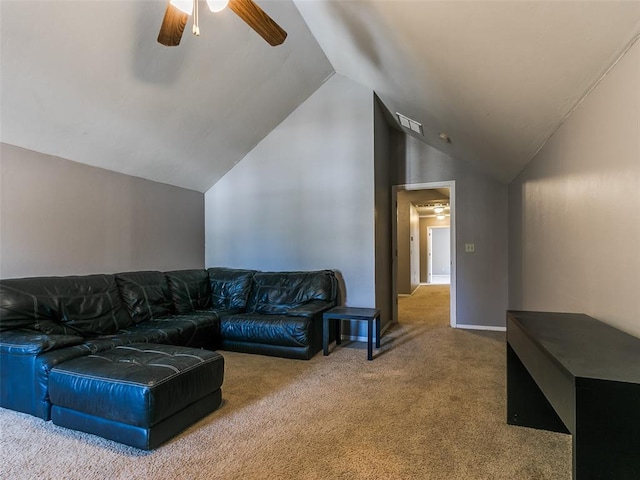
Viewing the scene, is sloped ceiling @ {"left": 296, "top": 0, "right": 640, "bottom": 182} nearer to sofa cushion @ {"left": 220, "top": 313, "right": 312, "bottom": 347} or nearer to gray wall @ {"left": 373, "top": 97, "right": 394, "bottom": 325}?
gray wall @ {"left": 373, "top": 97, "right": 394, "bottom": 325}

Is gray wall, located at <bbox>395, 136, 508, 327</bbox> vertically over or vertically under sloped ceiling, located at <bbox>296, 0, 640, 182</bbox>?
under

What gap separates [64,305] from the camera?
2.89 m

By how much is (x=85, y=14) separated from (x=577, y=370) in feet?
11.3

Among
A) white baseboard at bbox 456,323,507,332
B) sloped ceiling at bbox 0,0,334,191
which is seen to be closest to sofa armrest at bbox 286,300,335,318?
white baseboard at bbox 456,323,507,332

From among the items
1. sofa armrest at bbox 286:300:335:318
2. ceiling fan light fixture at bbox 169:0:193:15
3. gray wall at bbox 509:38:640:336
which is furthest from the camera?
sofa armrest at bbox 286:300:335:318

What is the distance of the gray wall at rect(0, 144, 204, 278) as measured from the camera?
9.55 feet

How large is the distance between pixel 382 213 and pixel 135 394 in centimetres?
368

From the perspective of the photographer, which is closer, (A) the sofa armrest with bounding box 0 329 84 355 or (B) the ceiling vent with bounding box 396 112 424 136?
(A) the sofa armrest with bounding box 0 329 84 355

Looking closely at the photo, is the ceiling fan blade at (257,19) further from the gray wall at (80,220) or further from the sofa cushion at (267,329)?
the sofa cushion at (267,329)

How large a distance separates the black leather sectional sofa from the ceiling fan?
7.22 feet

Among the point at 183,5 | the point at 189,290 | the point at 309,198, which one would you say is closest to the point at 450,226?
the point at 309,198

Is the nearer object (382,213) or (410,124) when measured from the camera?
(410,124)

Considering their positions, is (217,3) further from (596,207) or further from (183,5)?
(596,207)

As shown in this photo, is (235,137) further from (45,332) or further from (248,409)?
(248,409)
